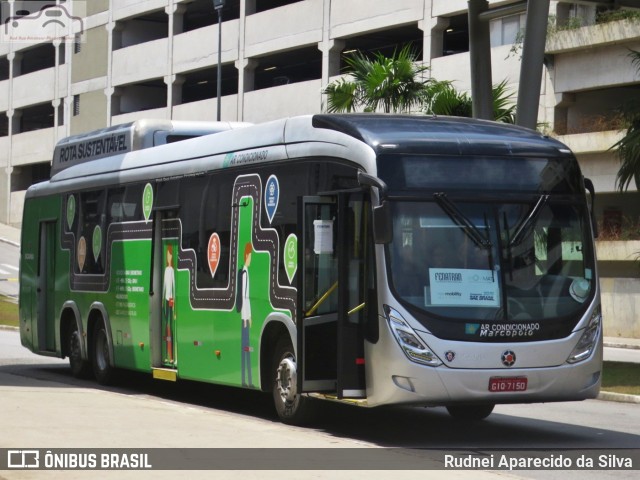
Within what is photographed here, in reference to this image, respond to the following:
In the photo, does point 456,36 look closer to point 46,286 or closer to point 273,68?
point 273,68

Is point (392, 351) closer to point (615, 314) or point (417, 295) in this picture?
point (417, 295)

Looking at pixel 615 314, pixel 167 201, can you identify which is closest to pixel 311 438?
pixel 167 201

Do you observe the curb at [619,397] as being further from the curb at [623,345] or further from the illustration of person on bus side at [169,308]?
the curb at [623,345]

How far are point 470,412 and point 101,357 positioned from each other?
22.9 ft

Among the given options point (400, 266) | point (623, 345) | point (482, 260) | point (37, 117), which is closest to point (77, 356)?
point (400, 266)

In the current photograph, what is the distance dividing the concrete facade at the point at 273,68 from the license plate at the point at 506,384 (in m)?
22.1

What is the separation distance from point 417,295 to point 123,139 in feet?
28.6

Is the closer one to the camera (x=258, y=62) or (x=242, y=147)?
(x=242, y=147)

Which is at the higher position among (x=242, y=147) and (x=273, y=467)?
(x=242, y=147)

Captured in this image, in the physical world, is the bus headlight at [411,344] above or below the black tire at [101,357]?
above

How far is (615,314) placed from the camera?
37062mm

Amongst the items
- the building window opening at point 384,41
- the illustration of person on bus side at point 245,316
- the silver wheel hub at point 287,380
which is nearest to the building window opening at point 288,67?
the building window opening at point 384,41

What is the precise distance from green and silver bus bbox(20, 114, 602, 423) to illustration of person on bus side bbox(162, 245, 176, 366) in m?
1.21

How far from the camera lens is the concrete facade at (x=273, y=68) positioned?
38375 mm
